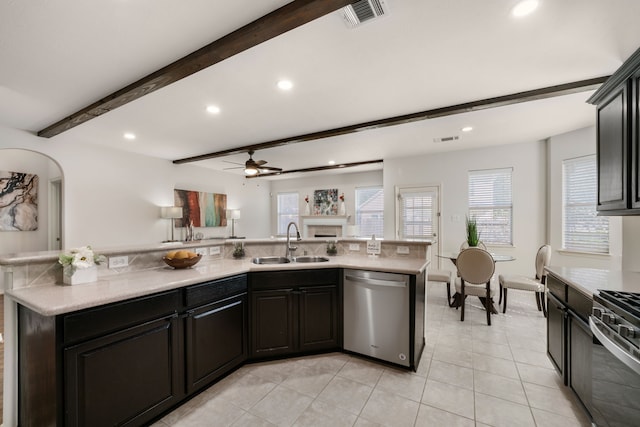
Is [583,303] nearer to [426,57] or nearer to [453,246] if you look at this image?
[426,57]

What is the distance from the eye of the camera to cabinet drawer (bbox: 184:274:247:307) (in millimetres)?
1906

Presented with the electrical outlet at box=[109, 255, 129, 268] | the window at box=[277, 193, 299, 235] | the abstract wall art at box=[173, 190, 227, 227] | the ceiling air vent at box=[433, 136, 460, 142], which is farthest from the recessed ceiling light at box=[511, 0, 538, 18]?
the window at box=[277, 193, 299, 235]

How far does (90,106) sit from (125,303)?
2.90 m

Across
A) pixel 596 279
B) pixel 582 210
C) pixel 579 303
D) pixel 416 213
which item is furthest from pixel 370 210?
pixel 579 303

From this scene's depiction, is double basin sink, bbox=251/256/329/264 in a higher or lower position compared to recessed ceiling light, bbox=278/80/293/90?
lower

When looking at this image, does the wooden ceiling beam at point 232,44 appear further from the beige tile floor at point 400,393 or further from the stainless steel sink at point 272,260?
the beige tile floor at point 400,393

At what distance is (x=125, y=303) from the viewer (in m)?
1.55

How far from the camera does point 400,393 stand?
6.56ft

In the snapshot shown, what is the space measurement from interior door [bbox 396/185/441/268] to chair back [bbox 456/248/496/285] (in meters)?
2.16

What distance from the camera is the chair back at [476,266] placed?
133 inches

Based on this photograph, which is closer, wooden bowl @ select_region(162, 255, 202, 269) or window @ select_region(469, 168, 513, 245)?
wooden bowl @ select_region(162, 255, 202, 269)

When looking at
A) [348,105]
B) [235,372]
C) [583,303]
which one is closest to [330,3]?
[348,105]

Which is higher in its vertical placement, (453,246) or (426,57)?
(426,57)

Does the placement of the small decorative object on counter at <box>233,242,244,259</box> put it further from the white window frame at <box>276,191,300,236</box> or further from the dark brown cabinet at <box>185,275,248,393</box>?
the white window frame at <box>276,191,300,236</box>
